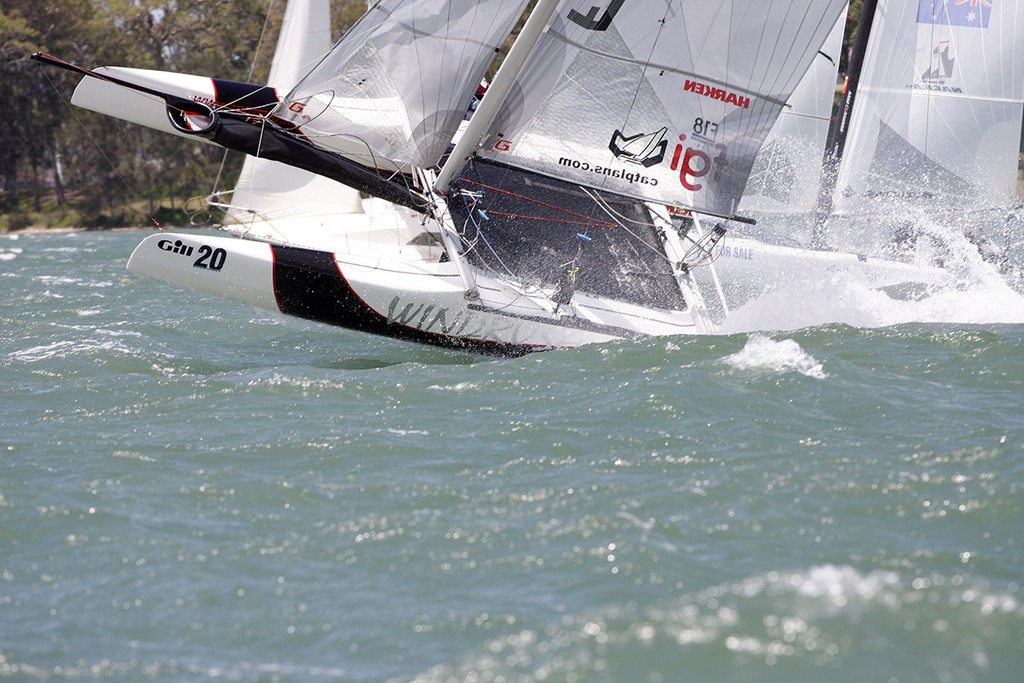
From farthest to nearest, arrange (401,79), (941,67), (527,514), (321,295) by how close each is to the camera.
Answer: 1. (941,67)
2. (401,79)
3. (321,295)
4. (527,514)

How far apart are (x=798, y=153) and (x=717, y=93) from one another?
238 inches

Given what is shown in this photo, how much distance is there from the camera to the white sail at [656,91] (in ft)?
34.3

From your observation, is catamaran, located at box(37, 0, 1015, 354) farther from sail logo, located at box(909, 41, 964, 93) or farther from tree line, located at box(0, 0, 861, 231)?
tree line, located at box(0, 0, 861, 231)

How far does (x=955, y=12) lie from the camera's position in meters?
15.9

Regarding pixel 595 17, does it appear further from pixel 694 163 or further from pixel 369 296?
pixel 369 296

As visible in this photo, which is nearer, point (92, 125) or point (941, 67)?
point (941, 67)

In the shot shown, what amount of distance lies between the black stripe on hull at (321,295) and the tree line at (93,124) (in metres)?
26.2

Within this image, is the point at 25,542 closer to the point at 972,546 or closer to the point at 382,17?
the point at 972,546

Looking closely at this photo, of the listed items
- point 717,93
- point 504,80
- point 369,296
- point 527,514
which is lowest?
point 369,296

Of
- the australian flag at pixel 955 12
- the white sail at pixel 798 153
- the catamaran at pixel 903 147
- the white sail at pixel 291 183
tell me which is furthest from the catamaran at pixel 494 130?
the australian flag at pixel 955 12

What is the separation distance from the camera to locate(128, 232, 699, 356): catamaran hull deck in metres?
10.0

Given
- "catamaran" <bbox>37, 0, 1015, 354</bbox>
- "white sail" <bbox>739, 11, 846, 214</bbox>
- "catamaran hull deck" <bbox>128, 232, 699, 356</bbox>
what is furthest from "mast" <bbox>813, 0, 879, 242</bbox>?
"catamaran hull deck" <bbox>128, 232, 699, 356</bbox>

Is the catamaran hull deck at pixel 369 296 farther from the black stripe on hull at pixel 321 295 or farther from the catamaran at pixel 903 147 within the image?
the catamaran at pixel 903 147

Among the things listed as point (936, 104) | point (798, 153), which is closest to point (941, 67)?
point (936, 104)
